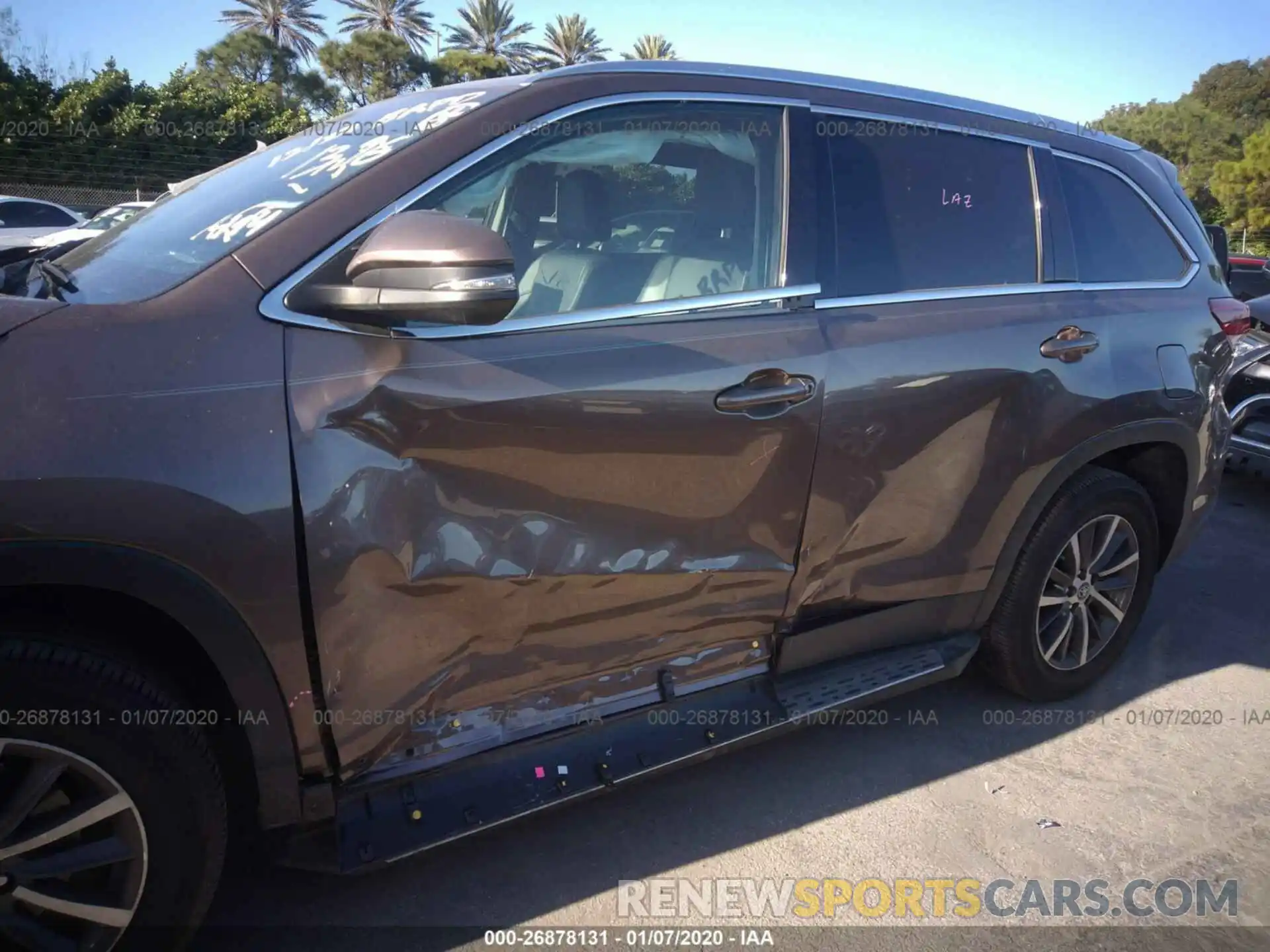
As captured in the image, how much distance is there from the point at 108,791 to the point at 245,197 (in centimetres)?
138

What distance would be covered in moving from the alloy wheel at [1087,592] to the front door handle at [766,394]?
1372 mm

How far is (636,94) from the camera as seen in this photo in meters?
2.32

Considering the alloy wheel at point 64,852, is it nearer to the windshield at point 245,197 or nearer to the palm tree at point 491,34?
the windshield at point 245,197

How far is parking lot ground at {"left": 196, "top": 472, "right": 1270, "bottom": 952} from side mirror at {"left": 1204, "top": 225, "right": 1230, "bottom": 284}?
1730mm

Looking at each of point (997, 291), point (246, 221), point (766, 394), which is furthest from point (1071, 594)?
point (246, 221)

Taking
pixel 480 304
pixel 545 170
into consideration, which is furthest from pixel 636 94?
pixel 480 304

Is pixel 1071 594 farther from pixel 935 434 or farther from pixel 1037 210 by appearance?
pixel 1037 210

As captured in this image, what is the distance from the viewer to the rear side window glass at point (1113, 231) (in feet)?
10.4

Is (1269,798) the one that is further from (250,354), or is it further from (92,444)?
(92,444)

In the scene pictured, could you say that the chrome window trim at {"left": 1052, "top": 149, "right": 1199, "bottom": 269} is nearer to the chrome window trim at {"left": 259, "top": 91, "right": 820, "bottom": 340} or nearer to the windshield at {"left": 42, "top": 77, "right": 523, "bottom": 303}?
the chrome window trim at {"left": 259, "top": 91, "right": 820, "bottom": 340}

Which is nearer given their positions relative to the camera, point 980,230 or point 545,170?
point 545,170

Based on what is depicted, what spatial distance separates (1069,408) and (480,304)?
205cm

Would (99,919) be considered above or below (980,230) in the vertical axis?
below

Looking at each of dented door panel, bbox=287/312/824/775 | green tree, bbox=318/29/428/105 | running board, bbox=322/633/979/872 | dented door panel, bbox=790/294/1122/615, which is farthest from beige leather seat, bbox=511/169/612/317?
green tree, bbox=318/29/428/105
